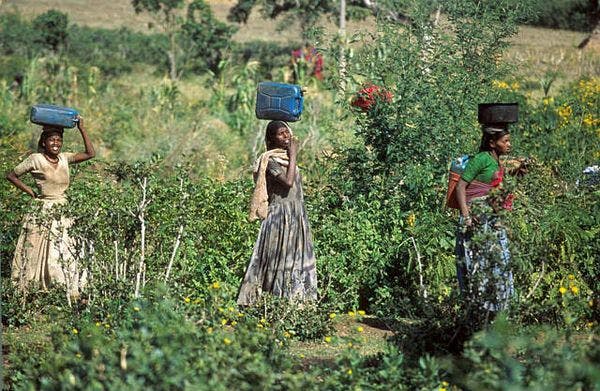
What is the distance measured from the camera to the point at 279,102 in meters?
7.41

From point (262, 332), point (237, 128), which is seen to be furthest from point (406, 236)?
point (237, 128)

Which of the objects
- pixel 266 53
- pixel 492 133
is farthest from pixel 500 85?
pixel 266 53

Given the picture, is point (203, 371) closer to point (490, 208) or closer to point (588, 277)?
point (490, 208)

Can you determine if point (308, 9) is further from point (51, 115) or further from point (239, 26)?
point (51, 115)

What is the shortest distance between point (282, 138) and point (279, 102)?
25 cm

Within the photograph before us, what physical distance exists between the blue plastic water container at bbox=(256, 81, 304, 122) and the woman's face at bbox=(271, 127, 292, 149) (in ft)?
0.30

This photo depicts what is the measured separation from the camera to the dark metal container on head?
22.0 feet

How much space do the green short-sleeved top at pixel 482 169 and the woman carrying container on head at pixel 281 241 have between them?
1.22 meters

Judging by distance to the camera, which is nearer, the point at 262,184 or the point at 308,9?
the point at 262,184

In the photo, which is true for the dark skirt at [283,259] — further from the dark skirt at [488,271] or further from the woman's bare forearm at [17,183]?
the woman's bare forearm at [17,183]

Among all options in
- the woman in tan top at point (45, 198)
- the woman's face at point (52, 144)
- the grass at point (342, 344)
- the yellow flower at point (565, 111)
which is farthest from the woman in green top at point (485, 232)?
the yellow flower at point (565, 111)

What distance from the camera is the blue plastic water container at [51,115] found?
8195 millimetres

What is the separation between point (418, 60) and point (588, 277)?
2447 millimetres

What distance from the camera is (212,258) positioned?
27.1 feet
